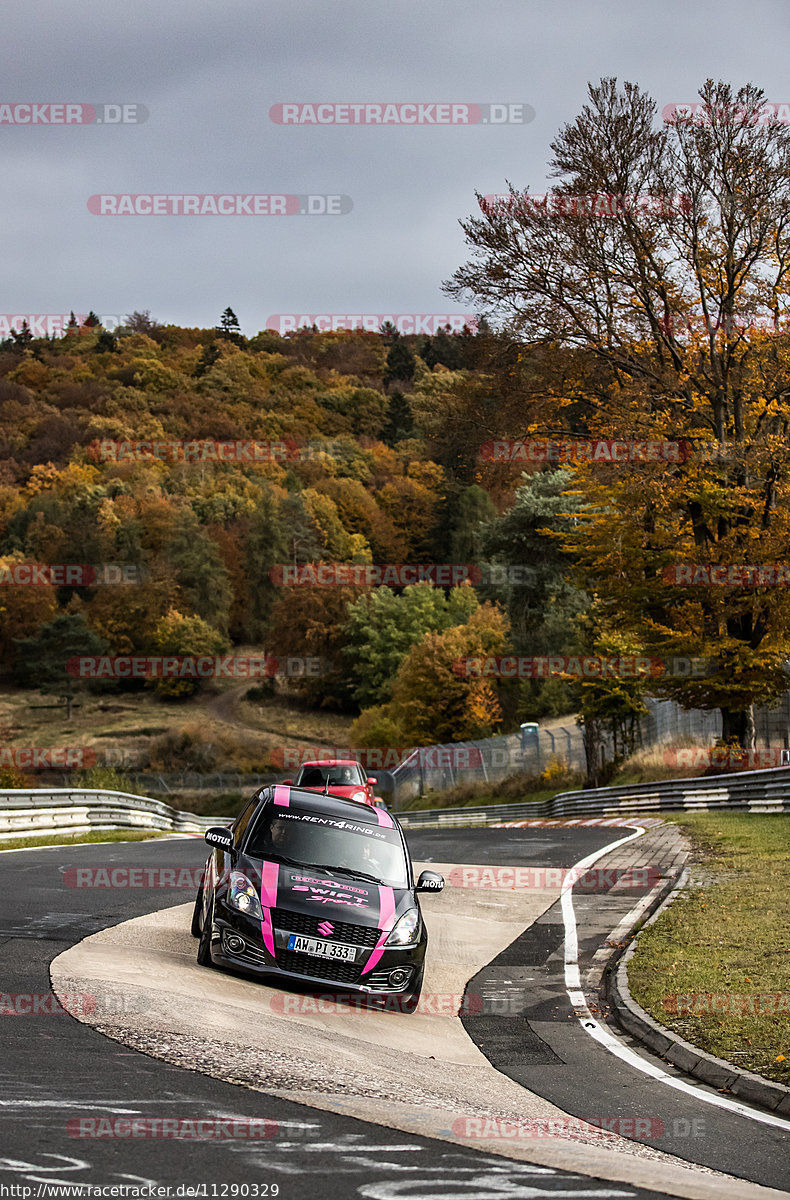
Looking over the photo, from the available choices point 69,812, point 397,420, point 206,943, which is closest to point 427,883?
point 206,943

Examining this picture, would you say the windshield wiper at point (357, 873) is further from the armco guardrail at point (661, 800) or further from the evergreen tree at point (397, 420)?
the evergreen tree at point (397, 420)

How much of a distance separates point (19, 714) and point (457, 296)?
80.4 meters

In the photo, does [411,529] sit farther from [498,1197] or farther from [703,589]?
[498,1197]

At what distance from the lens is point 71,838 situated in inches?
990

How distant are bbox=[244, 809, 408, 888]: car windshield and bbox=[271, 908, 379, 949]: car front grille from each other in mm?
610

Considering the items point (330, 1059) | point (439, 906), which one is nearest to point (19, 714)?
point (439, 906)

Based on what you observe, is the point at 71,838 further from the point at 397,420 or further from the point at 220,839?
the point at 397,420

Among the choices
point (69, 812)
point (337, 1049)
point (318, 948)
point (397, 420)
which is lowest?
point (69, 812)

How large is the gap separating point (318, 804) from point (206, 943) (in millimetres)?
1554

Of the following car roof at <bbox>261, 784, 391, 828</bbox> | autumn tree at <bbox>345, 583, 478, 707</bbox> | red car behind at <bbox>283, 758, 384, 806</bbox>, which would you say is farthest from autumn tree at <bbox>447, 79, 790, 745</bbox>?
autumn tree at <bbox>345, 583, 478, 707</bbox>

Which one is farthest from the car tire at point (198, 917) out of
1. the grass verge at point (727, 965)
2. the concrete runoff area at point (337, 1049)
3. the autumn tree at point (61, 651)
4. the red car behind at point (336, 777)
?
the autumn tree at point (61, 651)

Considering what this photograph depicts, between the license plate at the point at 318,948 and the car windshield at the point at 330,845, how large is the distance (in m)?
0.75

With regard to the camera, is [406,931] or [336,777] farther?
[336,777]

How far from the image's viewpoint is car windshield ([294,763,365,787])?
21500 mm
